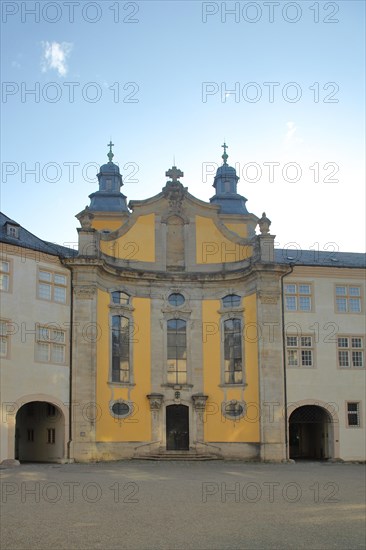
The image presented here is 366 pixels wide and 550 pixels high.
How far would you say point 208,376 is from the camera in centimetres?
3978

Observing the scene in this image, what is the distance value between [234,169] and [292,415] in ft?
74.5

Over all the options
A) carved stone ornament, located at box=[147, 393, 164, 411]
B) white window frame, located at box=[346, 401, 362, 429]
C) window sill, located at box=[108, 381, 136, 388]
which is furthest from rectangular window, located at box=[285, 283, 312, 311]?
window sill, located at box=[108, 381, 136, 388]

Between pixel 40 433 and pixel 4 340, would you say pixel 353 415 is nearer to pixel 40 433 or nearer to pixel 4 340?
pixel 40 433

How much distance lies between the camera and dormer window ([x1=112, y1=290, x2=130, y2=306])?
130 ft

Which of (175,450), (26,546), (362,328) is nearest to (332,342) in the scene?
(362,328)

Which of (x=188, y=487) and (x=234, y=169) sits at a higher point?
(x=234, y=169)

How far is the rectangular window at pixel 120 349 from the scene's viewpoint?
38.7 metres

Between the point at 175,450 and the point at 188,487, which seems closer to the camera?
the point at 188,487

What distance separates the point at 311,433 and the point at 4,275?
19497mm

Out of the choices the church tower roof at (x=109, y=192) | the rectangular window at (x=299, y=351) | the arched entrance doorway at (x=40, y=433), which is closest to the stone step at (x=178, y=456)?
the arched entrance doorway at (x=40, y=433)

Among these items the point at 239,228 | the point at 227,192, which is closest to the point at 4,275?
the point at 239,228

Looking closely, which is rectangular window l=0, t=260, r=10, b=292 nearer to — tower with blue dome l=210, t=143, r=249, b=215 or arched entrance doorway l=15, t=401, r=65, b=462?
arched entrance doorway l=15, t=401, r=65, b=462

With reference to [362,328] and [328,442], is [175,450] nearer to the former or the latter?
[328,442]

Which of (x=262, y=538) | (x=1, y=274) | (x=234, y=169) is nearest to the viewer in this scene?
(x=262, y=538)
